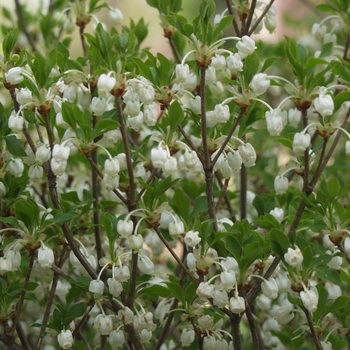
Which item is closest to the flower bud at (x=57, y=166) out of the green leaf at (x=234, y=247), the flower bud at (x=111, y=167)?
the flower bud at (x=111, y=167)

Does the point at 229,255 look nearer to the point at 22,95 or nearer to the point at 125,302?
the point at 125,302

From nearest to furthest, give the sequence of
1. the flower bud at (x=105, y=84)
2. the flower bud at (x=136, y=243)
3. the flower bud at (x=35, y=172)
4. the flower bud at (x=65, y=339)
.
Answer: the flower bud at (x=105, y=84) < the flower bud at (x=136, y=243) < the flower bud at (x=65, y=339) < the flower bud at (x=35, y=172)

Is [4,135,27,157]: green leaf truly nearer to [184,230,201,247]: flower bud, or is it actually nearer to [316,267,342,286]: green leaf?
[184,230,201,247]: flower bud

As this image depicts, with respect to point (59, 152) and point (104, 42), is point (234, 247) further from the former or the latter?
point (104, 42)

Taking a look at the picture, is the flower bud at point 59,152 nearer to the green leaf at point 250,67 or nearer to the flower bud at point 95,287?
the flower bud at point 95,287

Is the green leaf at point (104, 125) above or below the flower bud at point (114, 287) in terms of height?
above

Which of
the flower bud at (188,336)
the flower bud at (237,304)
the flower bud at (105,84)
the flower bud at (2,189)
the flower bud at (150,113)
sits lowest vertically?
the flower bud at (188,336)

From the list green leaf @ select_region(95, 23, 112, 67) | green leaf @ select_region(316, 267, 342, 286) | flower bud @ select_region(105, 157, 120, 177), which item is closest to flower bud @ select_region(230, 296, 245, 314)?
green leaf @ select_region(316, 267, 342, 286)

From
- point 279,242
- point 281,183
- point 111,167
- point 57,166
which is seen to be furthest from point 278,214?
point 57,166
